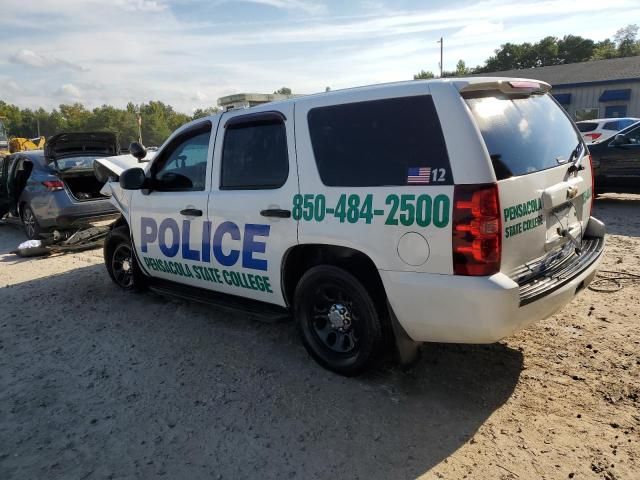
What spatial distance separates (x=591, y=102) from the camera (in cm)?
2841

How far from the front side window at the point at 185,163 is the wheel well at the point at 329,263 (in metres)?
1.20

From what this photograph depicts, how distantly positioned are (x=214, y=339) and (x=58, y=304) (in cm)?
225

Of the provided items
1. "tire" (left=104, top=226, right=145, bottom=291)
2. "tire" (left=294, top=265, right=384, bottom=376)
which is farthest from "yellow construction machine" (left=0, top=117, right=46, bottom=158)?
"tire" (left=294, top=265, right=384, bottom=376)

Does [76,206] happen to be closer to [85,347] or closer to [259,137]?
[85,347]

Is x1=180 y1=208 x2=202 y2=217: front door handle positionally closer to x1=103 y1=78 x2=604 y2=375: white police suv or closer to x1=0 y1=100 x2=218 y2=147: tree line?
x1=103 y1=78 x2=604 y2=375: white police suv

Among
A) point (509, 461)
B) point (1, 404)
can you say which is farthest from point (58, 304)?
point (509, 461)

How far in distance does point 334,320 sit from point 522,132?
174cm

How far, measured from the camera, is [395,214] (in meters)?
2.86

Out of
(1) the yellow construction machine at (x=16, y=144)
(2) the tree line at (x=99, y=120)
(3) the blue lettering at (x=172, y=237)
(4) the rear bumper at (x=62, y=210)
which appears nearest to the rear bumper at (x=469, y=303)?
(3) the blue lettering at (x=172, y=237)

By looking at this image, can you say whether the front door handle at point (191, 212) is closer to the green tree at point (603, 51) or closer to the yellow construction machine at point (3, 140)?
the yellow construction machine at point (3, 140)

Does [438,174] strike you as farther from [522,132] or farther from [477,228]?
[522,132]

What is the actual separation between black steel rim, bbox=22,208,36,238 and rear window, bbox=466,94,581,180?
8062mm

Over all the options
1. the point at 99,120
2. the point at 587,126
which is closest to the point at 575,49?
the point at 587,126

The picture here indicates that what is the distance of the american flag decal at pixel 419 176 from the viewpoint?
2.77 m
